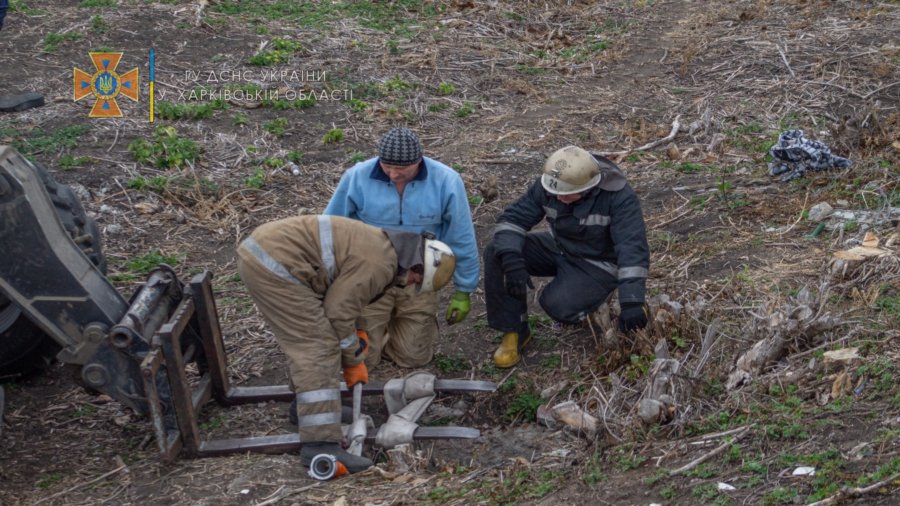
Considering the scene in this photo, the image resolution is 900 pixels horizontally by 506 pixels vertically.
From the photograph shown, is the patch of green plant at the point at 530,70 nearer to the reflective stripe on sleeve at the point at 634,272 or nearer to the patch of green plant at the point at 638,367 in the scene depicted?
the reflective stripe on sleeve at the point at 634,272

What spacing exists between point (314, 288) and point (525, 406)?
1417 mm

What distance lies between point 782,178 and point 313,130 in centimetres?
422

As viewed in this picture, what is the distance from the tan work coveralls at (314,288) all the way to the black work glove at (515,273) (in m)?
1.11

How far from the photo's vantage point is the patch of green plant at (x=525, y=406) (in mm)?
5504

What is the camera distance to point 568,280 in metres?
5.98

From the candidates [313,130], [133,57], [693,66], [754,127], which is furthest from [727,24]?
[133,57]

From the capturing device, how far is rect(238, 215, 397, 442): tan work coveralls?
4832 millimetres

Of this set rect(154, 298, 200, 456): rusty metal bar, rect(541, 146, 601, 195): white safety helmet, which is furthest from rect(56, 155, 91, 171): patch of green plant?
rect(541, 146, 601, 195): white safety helmet

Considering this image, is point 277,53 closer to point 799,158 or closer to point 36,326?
point 799,158

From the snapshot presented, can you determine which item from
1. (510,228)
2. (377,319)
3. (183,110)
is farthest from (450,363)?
(183,110)

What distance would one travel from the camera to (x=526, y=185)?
8406 millimetres

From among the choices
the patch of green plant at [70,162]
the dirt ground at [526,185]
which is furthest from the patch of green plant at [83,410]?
the patch of green plant at [70,162]

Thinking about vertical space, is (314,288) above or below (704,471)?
above

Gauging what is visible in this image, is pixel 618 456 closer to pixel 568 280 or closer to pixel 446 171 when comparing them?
pixel 568 280
